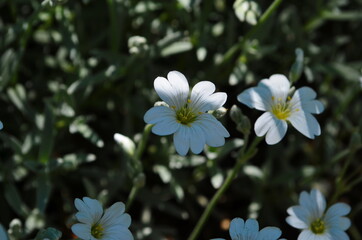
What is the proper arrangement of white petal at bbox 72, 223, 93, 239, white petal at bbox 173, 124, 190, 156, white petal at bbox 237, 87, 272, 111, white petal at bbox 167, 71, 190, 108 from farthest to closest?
1. white petal at bbox 237, 87, 272, 111
2. white petal at bbox 167, 71, 190, 108
3. white petal at bbox 173, 124, 190, 156
4. white petal at bbox 72, 223, 93, 239

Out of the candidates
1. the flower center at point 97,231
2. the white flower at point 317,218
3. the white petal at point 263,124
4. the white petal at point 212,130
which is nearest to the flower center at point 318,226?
the white flower at point 317,218

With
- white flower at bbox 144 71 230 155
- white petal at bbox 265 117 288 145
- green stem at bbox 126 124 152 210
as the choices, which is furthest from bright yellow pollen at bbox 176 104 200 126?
white petal at bbox 265 117 288 145

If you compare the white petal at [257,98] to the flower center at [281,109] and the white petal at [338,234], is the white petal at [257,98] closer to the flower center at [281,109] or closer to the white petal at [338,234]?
the flower center at [281,109]

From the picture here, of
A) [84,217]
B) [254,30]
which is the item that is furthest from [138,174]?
[254,30]

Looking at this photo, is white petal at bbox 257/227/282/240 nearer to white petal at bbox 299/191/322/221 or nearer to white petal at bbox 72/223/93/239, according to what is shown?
white petal at bbox 299/191/322/221

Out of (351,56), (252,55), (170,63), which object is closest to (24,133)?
(170,63)

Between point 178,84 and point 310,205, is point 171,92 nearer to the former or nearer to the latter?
point 178,84
